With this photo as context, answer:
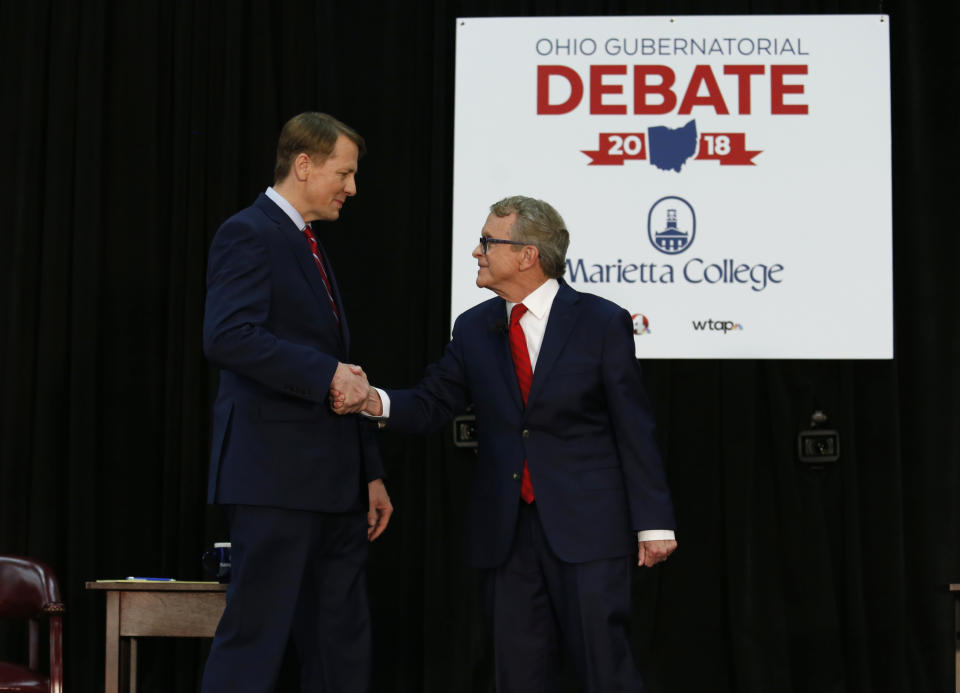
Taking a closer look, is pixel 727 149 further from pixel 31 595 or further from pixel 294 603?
pixel 31 595

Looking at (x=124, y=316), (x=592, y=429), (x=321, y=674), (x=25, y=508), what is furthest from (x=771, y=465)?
(x=25, y=508)

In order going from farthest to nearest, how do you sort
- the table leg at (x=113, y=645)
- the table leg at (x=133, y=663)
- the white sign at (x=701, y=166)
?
1. the white sign at (x=701, y=166)
2. the table leg at (x=133, y=663)
3. the table leg at (x=113, y=645)

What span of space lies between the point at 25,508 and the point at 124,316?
0.83 m

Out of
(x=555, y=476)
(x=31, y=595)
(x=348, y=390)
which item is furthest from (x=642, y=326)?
(x=31, y=595)

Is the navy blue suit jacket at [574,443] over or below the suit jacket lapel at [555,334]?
below

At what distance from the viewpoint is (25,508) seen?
4156mm

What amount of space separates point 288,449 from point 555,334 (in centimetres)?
76

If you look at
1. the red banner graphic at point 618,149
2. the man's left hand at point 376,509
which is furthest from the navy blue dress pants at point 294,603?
the red banner graphic at point 618,149

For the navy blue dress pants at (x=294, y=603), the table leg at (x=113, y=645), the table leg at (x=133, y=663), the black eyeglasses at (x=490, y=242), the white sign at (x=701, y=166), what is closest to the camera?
the navy blue dress pants at (x=294, y=603)

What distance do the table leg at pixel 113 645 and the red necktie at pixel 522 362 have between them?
4.48 ft

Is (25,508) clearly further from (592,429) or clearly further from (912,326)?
(912,326)

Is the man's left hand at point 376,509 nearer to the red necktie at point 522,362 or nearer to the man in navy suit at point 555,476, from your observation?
the man in navy suit at point 555,476

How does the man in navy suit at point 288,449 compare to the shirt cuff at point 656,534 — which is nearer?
the man in navy suit at point 288,449

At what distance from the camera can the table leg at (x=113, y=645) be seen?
3244mm
